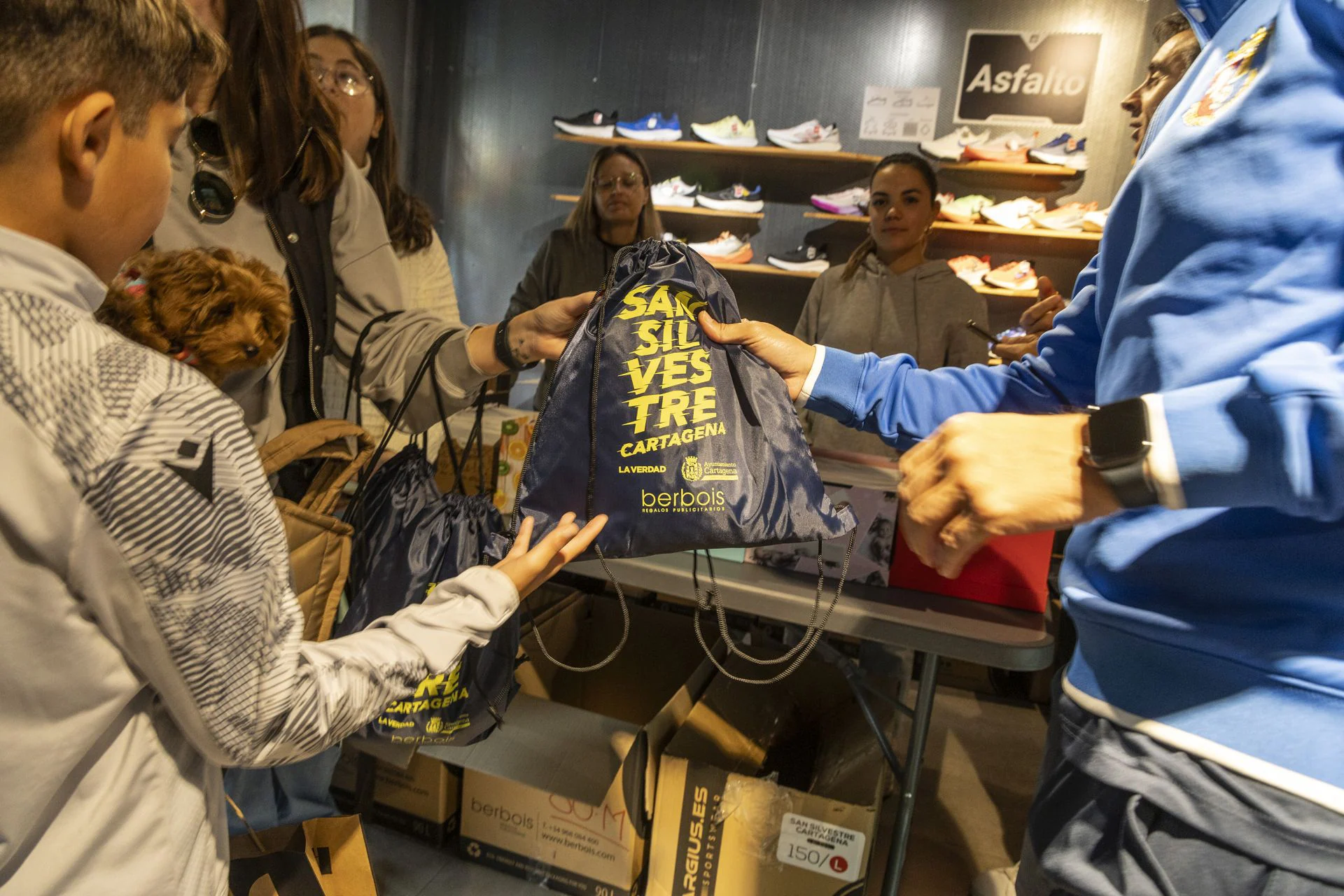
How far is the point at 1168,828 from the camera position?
55 centimetres

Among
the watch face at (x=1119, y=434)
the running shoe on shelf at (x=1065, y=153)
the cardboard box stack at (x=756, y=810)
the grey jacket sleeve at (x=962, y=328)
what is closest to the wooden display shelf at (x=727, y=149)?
the running shoe on shelf at (x=1065, y=153)

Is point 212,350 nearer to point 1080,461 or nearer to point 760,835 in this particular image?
point 1080,461

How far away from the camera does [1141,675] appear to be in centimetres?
57

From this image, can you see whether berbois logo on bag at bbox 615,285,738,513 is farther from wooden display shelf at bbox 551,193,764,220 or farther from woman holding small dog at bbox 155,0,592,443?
wooden display shelf at bbox 551,193,764,220

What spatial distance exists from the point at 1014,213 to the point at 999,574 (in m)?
2.45

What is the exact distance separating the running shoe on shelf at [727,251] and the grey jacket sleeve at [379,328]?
2.39m

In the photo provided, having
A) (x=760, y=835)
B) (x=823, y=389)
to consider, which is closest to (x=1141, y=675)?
(x=823, y=389)

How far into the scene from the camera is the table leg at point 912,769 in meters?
1.27

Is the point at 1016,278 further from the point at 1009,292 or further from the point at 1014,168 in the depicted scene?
the point at 1014,168

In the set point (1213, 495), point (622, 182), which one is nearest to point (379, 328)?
point (1213, 495)

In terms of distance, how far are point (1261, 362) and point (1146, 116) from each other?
2.42 feet

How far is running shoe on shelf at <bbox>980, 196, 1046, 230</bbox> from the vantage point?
3143mm

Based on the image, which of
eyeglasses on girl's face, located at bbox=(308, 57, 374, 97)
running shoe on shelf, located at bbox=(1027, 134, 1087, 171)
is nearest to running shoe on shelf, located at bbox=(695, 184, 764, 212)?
running shoe on shelf, located at bbox=(1027, 134, 1087, 171)

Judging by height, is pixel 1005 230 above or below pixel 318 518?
above
